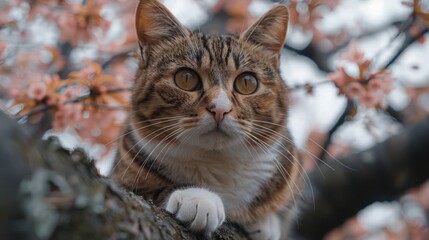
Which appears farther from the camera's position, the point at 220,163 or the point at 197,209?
the point at 220,163

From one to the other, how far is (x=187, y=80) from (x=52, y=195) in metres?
1.63

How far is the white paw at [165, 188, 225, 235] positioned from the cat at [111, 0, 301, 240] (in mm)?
78

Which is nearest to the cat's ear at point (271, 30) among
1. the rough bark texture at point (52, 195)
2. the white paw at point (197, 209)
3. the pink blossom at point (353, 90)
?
the pink blossom at point (353, 90)

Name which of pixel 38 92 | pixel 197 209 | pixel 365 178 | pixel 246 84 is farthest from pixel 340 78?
pixel 38 92

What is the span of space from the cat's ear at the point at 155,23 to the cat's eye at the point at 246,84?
42cm

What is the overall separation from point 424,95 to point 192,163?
4.91 meters

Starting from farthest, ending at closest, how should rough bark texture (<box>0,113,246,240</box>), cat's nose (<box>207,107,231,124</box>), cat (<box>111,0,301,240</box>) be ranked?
cat (<box>111,0,301,240</box>) → cat's nose (<box>207,107,231,124</box>) → rough bark texture (<box>0,113,246,240</box>)

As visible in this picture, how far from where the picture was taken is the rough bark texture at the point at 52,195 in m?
0.93

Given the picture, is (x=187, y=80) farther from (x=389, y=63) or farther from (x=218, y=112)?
(x=389, y=63)

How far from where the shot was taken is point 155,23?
2.88 meters

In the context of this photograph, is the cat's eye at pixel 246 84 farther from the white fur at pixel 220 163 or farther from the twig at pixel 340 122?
the twig at pixel 340 122

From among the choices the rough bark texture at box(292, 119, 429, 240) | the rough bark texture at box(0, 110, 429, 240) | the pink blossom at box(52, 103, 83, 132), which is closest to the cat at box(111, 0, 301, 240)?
the pink blossom at box(52, 103, 83, 132)

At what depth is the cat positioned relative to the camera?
248 centimetres

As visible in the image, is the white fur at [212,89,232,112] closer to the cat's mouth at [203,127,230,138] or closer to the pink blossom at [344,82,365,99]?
the cat's mouth at [203,127,230,138]
